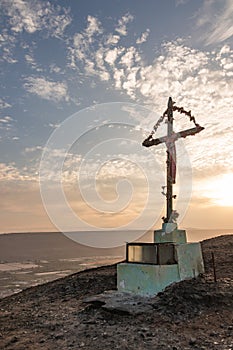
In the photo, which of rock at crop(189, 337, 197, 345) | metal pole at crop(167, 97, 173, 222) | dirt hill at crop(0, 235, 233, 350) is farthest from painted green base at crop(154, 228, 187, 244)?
rock at crop(189, 337, 197, 345)

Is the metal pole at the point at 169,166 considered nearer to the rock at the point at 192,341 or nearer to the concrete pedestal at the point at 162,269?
the concrete pedestal at the point at 162,269

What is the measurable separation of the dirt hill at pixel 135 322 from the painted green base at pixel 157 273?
37 cm

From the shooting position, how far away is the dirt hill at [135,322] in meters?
8.61

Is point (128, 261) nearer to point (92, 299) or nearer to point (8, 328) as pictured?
point (92, 299)

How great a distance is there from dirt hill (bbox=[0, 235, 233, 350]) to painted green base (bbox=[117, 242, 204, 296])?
1.20 feet

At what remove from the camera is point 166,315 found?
10.3 m

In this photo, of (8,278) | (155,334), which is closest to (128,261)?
(155,334)

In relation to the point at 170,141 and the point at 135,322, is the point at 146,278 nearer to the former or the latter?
the point at 135,322

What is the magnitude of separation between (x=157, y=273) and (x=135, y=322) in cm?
243

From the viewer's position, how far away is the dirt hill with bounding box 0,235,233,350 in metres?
8.61

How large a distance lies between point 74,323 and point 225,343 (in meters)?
4.19

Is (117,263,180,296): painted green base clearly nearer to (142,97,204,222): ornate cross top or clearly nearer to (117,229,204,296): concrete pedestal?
(117,229,204,296): concrete pedestal

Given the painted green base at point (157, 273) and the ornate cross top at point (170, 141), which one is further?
the ornate cross top at point (170, 141)

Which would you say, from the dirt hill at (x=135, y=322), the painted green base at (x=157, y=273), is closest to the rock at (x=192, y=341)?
the dirt hill at (x=135, y=322)
